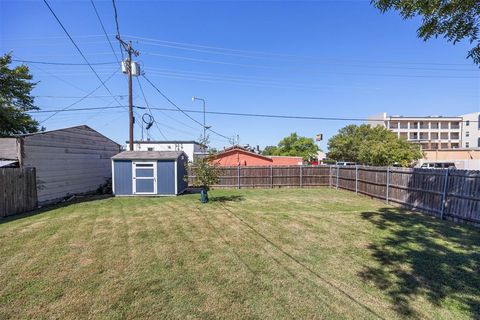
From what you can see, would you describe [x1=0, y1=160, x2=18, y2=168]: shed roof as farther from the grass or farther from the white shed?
the grass

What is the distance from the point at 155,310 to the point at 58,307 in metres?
1.26

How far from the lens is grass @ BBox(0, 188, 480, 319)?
136 inches


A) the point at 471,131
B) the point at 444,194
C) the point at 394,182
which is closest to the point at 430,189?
the point at 444,194

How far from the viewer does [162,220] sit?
27.6ft

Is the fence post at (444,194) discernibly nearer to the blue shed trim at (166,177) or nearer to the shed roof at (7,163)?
the blue shed trim at (166,177)

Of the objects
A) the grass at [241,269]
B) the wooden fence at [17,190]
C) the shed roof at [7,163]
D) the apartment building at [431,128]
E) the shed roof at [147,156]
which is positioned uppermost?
the apartment building at [431,128]

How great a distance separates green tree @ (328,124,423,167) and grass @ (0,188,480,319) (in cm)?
2564

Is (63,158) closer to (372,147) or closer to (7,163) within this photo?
(7,163)

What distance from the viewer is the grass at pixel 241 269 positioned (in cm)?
346

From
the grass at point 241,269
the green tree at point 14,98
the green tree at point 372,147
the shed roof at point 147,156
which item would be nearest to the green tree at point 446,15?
the grass at point 241,269

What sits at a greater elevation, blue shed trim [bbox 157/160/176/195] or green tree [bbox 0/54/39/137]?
green tree [bbox 0/54/39/137]

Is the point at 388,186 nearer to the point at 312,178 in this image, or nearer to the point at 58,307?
the point at 312,178

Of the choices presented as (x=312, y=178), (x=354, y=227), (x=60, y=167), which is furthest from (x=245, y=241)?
(x=312, y=178)

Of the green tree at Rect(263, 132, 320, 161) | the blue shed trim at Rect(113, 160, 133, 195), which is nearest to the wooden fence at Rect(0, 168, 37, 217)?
the blue shed trim at Rect(113, 160, 133, 195)
